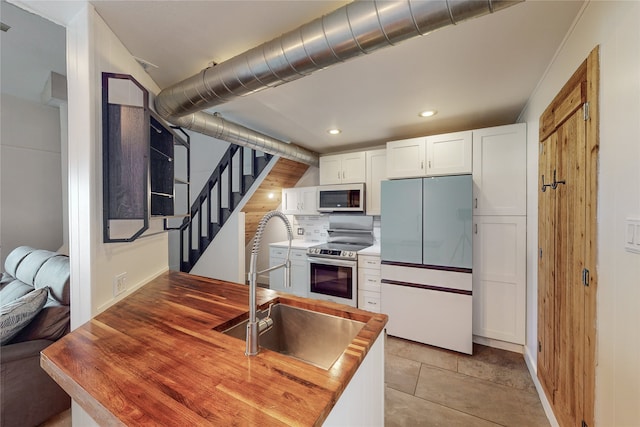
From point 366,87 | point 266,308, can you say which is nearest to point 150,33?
point 366,87

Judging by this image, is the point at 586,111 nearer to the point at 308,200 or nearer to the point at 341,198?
the point at 341,198

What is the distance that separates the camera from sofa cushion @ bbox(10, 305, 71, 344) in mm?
1626

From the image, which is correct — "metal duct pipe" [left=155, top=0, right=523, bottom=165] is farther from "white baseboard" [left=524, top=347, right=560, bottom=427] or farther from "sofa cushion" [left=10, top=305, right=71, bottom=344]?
"white baseboard" [left=524, top=347, right=560, bottom=427]

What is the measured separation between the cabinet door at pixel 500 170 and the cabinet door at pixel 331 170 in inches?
66.7

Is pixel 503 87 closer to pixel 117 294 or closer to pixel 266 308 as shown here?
pixel 266 308

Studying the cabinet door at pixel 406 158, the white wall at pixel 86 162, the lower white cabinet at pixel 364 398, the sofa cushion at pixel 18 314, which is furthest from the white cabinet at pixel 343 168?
the sofa cushion at pixel 18 314

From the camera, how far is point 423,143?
9.17ft

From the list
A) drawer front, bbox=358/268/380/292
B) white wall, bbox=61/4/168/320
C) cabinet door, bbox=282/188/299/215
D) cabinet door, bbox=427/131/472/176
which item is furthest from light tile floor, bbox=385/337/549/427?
cabinet door, bbox=282/188/299/215

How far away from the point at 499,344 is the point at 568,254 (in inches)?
65.8

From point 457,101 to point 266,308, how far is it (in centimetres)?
232

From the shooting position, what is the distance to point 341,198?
352 cm

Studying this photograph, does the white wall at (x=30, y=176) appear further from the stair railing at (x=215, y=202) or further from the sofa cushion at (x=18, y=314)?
the sofa cushion at (x=18, y=314)

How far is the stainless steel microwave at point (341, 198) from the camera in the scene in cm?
342

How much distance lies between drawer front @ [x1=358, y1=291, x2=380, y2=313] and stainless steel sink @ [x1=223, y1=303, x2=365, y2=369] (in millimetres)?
1757
